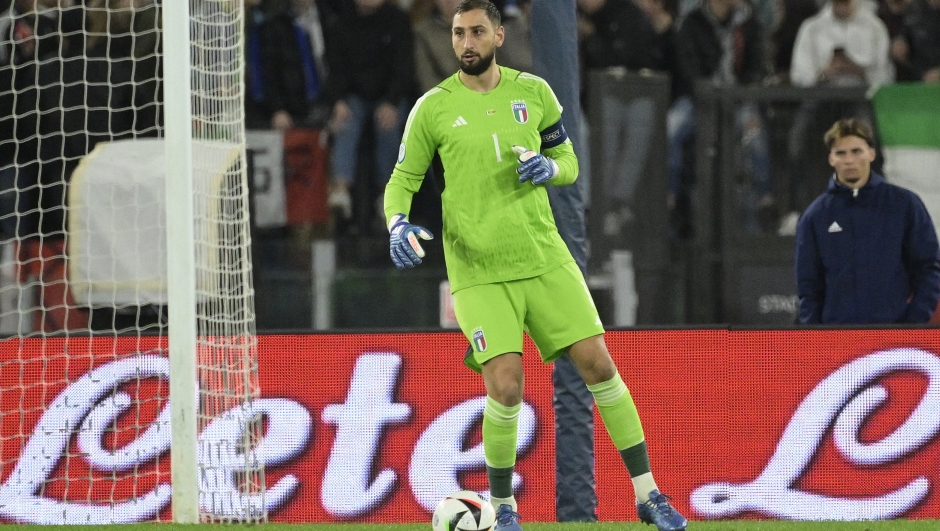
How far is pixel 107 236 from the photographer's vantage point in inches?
327

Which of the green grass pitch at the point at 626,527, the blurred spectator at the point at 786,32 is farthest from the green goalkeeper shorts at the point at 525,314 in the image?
the blurred spectator at the point at 786,32

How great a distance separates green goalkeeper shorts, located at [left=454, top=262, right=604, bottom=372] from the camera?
567cm

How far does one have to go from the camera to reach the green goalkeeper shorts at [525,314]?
567 centimetres

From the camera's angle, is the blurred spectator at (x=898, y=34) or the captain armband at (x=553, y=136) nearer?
the captain armband at (x=553, y=136)

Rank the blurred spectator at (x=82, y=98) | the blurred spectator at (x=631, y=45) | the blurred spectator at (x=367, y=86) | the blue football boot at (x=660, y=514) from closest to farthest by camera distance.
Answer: the blue football boot at (x=660, y=514) → the blurred spectator at (x=82, y=98) → the blurred spectator at (x=631, y=45) → the blurred spectator at (x=367, y=86)

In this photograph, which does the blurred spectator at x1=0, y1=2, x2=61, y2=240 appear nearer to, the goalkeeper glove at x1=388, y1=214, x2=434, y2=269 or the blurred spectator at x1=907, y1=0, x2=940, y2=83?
the goalkeeper glove at x1=388, y1=214, x2=434, y2=269

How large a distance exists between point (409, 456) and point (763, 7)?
545cm

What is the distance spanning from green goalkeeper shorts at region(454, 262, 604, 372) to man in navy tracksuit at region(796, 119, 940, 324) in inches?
86.4

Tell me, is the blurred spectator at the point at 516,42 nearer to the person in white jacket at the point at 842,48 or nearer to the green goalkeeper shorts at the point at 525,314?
the person in white jacket at the point at 842,48

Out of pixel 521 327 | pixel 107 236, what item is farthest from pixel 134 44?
pixel 521 327

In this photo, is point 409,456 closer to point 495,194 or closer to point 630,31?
point 495,194

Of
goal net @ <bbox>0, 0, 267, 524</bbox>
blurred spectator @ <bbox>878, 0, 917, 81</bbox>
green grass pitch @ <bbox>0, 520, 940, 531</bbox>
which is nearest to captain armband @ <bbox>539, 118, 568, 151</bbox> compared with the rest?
goal net @ <bbox>0, 0, 267, 524</bbox>

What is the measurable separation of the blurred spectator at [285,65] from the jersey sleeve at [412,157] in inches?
185

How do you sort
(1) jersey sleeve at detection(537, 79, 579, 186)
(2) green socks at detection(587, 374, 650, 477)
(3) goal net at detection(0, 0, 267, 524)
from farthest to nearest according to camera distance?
(3) goal net at detection(0, 0, 267, 524)
(1) jersey sleeve at detection(537, 79, 579, 186)
(2) green socks at detection(587, 374, 650, 477)
